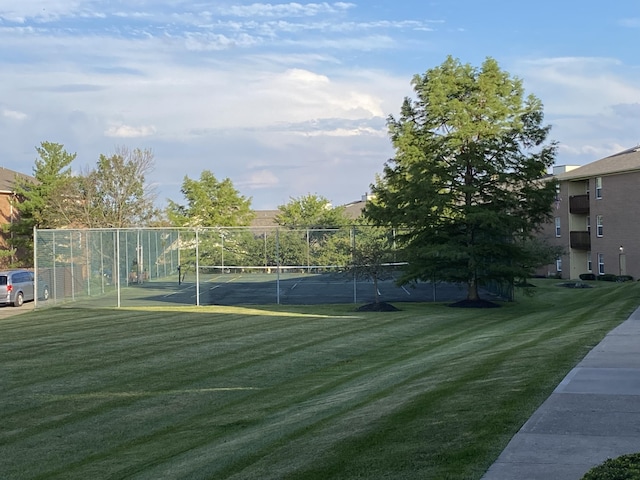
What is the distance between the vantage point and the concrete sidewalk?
700 centimetres

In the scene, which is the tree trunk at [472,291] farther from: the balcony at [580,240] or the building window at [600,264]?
the balcony at [580,240]

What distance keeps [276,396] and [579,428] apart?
7018 millimetres

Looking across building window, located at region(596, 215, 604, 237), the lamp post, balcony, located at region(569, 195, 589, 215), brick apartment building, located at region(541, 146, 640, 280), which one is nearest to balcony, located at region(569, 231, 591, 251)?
brick apartment building, located at region(541, 146, 640, 280)

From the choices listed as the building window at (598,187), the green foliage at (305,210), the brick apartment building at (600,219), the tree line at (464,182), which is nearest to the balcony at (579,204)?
the brick apartment building at (600,219)

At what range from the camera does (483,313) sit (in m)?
32.8

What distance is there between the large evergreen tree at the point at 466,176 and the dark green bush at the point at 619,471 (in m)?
27.0

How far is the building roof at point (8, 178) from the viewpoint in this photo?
63156 mm

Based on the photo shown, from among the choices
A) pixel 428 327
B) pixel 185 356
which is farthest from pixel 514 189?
pixel 185 356

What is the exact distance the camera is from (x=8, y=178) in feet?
220

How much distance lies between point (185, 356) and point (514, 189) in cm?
1940

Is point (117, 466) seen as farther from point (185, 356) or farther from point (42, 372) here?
point (185, 356)

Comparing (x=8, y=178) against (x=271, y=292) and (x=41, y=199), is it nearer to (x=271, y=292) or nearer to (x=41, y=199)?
(x=41, y=199)

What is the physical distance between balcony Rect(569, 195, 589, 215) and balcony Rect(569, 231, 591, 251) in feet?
5.32

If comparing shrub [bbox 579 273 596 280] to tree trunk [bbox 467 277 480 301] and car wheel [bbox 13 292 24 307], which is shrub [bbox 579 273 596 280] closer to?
tree trunk [bbox 467 277 480 301]
